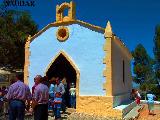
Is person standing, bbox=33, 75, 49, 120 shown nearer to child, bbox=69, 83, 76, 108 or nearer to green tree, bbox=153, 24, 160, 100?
child, bbox=69, 83, 76, 108

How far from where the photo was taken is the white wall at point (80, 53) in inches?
669

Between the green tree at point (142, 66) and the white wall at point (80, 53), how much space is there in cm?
2849

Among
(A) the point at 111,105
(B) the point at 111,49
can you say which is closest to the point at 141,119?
(A) the point at 111,105

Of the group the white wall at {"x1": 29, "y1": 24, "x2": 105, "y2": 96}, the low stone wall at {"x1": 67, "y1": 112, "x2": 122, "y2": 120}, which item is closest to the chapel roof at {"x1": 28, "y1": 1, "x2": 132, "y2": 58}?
the white wall at {"x1": 29, "y1": 24, "x2": 105, "y2": 96}

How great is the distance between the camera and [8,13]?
58.7ft

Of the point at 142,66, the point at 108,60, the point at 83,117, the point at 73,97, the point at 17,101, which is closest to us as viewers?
the point at 17,101

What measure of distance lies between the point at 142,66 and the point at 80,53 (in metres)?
30.2

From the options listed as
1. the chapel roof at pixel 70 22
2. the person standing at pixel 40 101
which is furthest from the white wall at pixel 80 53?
the person standing at pixel 40 101

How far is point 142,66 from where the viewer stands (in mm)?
46469

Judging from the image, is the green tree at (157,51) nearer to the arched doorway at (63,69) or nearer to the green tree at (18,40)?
the green tree at (18,40)

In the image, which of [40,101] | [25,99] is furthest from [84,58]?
[25,99]

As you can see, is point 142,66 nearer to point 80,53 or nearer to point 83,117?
point 80,53

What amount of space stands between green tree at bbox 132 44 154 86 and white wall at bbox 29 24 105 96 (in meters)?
28.5

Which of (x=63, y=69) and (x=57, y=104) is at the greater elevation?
(x=63, y=69)
